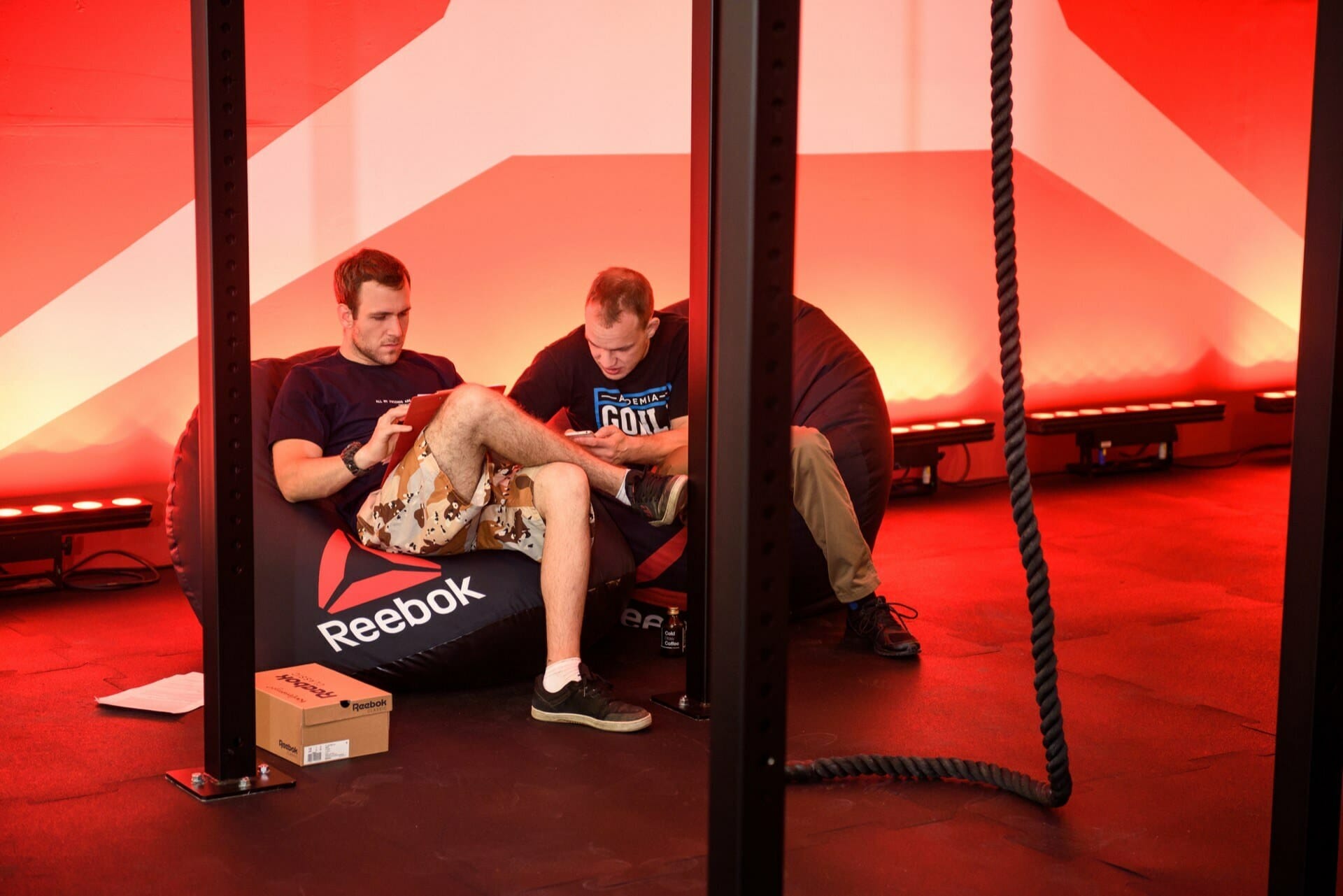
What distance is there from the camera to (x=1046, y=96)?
22.9ft

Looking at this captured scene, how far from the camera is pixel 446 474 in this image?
3.58 metres

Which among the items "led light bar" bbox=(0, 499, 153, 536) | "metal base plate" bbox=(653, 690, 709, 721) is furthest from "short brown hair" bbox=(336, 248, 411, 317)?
"led light bar" bbox=(0, 499, 153, 536)

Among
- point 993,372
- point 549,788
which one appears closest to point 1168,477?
point 993,372

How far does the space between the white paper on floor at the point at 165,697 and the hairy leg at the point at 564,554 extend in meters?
0.85

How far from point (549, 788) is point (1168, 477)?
498 centimetres

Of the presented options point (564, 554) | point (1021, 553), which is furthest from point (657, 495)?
point (1021, 553)

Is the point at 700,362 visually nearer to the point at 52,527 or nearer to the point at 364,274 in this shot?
the point at 364,274

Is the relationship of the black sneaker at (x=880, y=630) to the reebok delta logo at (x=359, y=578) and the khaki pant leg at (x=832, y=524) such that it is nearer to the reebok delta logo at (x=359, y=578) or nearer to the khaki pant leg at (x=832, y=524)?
the khaki pant leg at (x=832, y=524)

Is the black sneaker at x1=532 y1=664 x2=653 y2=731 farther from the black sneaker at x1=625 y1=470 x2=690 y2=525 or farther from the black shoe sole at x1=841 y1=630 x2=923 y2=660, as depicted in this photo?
the black shoe sole at x1=841 y1=630 x2=923 y2=660

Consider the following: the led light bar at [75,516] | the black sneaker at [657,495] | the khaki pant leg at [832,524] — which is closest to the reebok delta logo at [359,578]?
the black sneaker at [657,495]

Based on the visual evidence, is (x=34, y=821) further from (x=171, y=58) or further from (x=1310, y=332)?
(x=171, y=58)

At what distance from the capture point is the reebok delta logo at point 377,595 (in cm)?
355

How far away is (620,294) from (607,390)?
30cm

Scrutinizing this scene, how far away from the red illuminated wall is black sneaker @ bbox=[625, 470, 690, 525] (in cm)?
189
